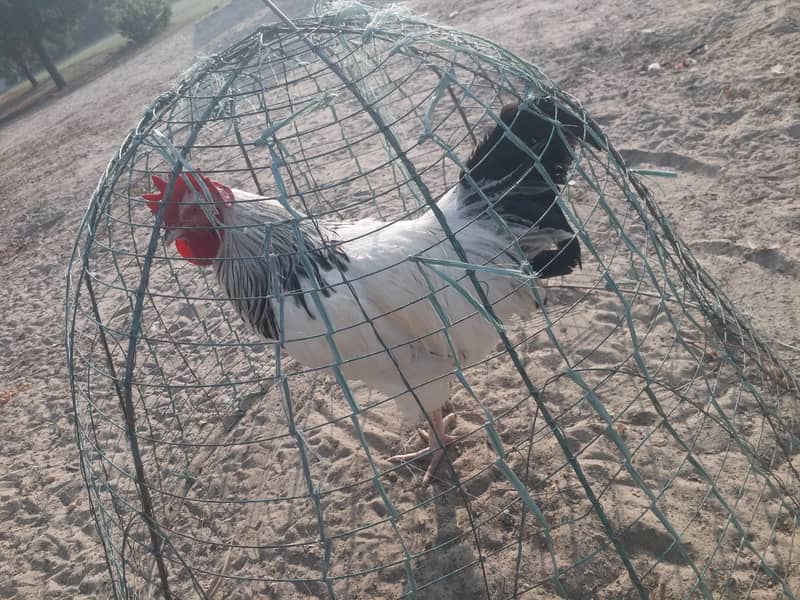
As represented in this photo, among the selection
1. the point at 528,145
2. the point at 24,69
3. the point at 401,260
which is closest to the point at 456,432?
the point at 401,260

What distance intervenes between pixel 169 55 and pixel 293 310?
15.3 m

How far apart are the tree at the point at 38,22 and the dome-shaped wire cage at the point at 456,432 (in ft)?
58.0

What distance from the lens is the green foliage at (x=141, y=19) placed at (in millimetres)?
18922

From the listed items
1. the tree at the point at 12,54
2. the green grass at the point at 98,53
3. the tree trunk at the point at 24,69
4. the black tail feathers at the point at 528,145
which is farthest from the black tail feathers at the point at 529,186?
the tree trunk at the point at 24,69

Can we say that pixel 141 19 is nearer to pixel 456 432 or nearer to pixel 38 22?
pixel 38 22

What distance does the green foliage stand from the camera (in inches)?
745

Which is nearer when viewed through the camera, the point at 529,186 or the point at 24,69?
the point at 529,186

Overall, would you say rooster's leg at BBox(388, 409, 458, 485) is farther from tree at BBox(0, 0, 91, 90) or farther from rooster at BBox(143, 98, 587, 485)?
tree at BBox(0, 0, 91, 90)

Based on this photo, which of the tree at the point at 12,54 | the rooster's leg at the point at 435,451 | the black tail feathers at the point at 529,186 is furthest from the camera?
the tree at the point at 12,54

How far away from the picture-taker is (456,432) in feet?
10.5

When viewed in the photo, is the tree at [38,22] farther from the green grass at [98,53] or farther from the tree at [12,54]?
the green grass at [98,53]

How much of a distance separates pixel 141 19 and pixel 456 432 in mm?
20774

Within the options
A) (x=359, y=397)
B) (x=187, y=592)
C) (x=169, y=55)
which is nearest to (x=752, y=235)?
(x=359, y=397)

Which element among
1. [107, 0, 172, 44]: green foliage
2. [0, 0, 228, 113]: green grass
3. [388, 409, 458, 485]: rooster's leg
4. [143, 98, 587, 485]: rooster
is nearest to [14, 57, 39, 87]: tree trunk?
[0, 0, 228, 113]: green grass
